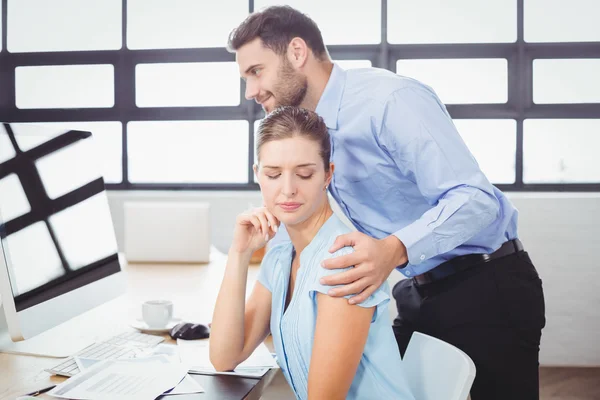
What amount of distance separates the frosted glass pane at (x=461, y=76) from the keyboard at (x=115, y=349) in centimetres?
326

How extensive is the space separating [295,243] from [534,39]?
352 centimetres

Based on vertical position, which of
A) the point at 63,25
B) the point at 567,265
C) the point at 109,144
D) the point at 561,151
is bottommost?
the point at 567,265

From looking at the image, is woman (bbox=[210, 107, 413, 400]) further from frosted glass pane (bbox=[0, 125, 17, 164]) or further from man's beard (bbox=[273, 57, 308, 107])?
frosted glass pane (bbox=[0, 125, 17, 164])

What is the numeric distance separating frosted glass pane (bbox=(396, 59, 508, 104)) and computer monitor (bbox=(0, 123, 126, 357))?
3035 millimetres

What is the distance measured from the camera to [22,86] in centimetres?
468

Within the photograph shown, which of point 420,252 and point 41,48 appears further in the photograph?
point 41,48

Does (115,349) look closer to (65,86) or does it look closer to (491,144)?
(491,144)

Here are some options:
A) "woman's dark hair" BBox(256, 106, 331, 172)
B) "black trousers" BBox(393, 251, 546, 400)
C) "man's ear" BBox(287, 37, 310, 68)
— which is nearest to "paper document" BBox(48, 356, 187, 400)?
"woman's dark hair" BBox(256, 106, 331, 172)

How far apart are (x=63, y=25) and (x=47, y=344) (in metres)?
3.83

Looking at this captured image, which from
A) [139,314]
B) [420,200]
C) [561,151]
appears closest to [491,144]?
[561,151]

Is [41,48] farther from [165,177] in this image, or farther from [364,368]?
[364,368]

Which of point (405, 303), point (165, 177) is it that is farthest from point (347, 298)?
point (165, 177)

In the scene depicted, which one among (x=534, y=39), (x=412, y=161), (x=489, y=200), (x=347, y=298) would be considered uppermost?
(x=534, y=39)

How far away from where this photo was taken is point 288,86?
1.71 meters
